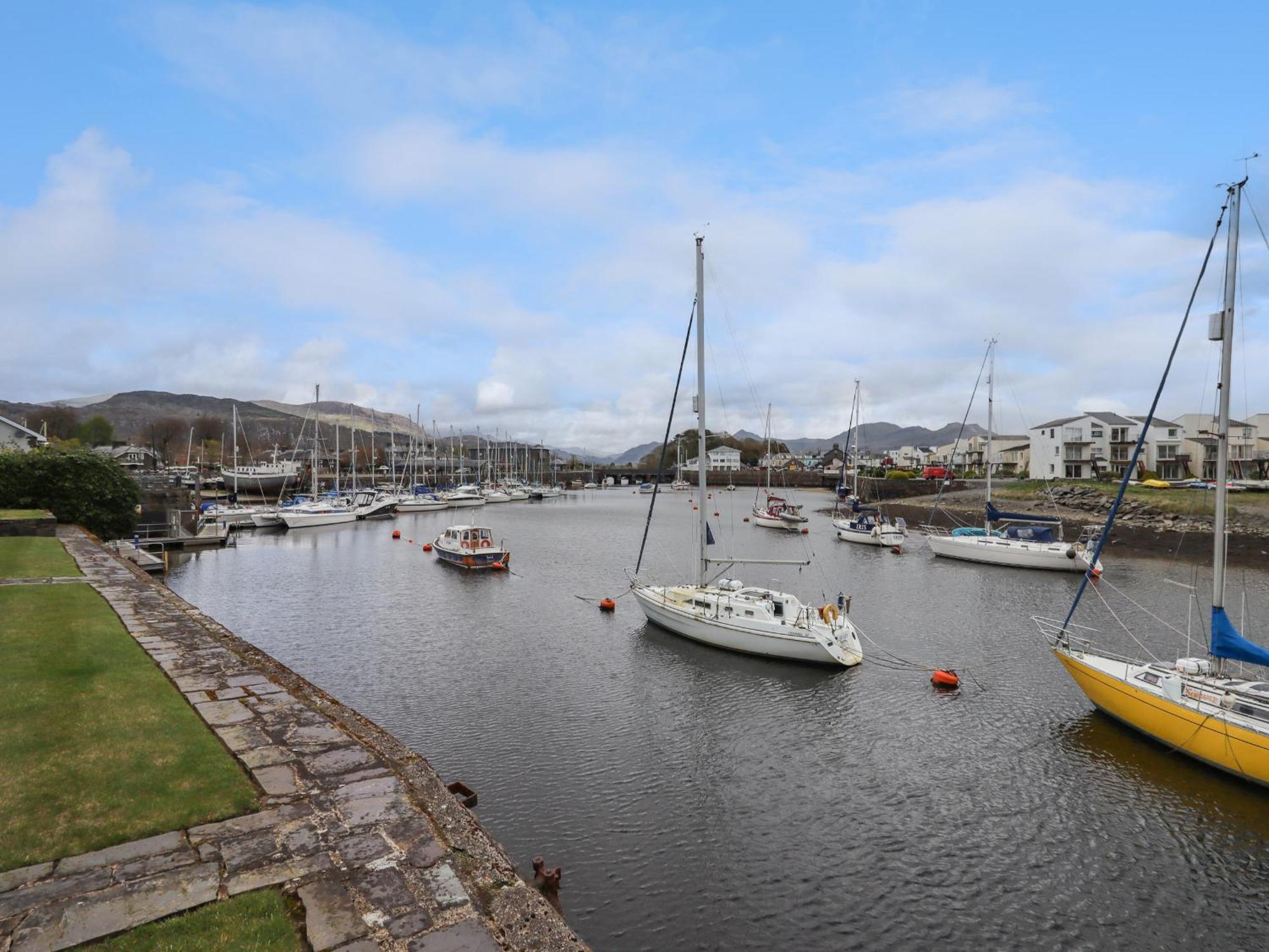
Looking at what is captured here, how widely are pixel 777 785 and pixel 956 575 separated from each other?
32.4m

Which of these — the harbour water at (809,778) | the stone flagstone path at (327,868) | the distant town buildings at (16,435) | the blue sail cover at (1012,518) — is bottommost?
the harbour water at (809,778)

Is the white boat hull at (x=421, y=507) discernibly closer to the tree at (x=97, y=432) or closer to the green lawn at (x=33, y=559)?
the green lawn at (x=33, y=559)

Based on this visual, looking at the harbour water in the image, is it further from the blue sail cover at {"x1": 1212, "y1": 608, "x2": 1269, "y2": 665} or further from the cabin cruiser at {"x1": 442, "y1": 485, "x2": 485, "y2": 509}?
the cabin cruiser at {"x1": 442, "y1": 485, "x2": 485, "y2": 509}

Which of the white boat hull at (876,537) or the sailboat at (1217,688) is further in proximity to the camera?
the white boat hull at (876,537)

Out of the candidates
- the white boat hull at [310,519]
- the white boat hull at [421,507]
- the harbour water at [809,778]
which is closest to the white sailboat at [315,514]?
the white boat hull at [310,519]

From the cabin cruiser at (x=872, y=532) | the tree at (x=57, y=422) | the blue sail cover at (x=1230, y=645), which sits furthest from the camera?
the tree at (x=57, y=422)

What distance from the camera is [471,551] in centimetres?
4278

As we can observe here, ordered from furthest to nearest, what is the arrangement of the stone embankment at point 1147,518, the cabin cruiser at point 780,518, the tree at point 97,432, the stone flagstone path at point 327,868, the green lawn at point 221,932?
the tree at point 97,432, the cabin cruiser at point 780,518, the stone embankment at point 1147,518, the stone flagstone path at point 327,868, the green lawn at point 221,932

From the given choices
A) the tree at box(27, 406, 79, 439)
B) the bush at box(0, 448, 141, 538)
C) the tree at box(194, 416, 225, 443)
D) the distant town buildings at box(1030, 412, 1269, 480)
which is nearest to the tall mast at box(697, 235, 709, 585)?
the bush at box(0, 448, 141, 538)

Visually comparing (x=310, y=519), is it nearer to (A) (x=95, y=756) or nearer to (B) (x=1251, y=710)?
(A) (x=95, y=756)

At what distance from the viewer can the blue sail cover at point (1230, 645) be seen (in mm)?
14203

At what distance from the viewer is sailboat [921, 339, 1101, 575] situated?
142 feet

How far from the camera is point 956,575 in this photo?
41938 mm

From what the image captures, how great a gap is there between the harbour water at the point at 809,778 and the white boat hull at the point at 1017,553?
1185cm
